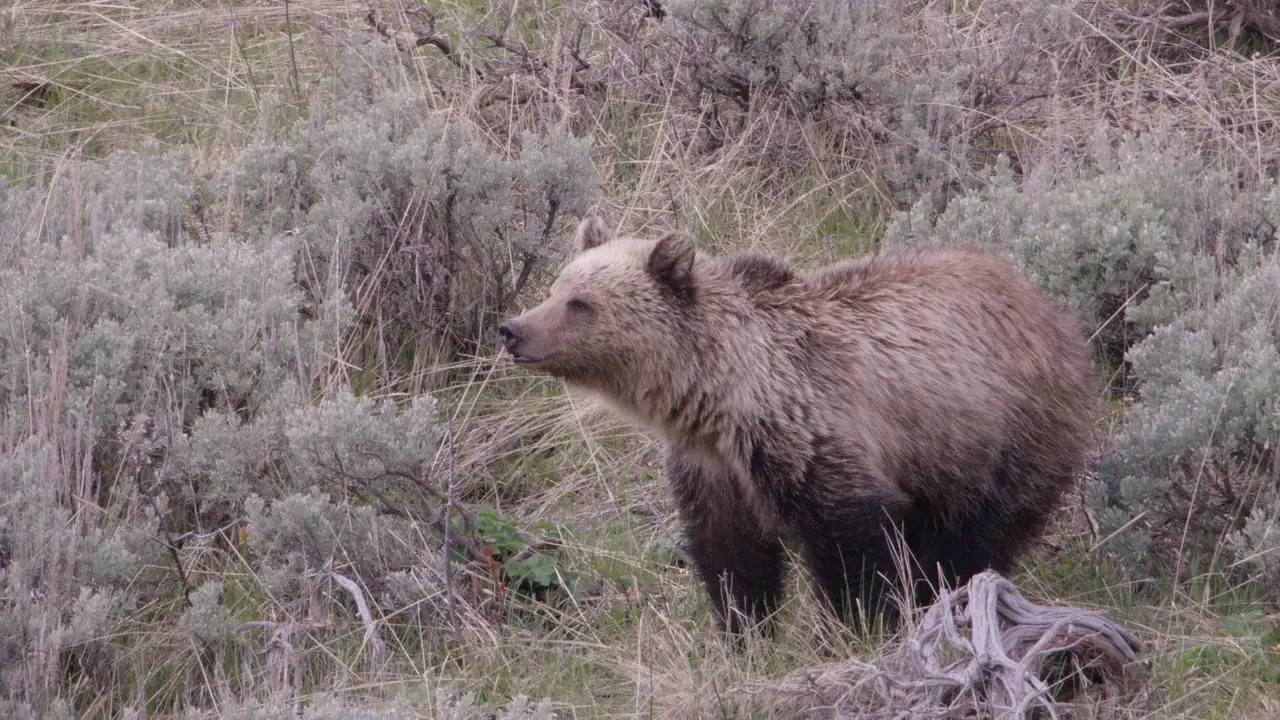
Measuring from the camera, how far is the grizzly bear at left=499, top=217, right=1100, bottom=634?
472cm

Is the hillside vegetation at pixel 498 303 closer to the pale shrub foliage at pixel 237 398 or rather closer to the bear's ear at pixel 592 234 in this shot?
the pale shrub foliage at pixel 237 398

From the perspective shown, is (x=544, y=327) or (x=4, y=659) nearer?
(x=4, y=659)

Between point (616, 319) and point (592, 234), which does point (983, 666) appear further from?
point (592, 234)

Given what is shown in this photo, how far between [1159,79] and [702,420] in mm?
4395

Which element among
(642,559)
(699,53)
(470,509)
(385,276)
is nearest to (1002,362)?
(642,559)

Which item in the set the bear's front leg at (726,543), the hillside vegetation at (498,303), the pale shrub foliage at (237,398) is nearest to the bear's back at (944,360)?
the hillside vegetation at (498,303)

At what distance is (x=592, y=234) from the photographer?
532 cm

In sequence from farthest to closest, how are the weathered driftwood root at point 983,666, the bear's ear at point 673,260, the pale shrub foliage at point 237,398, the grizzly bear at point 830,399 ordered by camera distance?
the bear's ear at point 673,260
the grizzly bear at point 830,399
the pale shrub foliage at point 237,398
the weathered driftwood root at point 983,666

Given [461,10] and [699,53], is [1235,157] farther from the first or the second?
[461,10]

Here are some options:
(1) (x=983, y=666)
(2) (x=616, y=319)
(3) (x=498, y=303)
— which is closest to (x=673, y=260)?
(2) (x=616, y=319)

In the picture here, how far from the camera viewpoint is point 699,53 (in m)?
7.88

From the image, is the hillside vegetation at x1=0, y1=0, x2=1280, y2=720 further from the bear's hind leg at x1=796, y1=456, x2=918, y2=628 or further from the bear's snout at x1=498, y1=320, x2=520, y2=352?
the bear's snout at x1=498, y1=320, x2=520, y2=352

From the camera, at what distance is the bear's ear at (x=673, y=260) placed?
4.86m

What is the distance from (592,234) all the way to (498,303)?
5.31 feet
